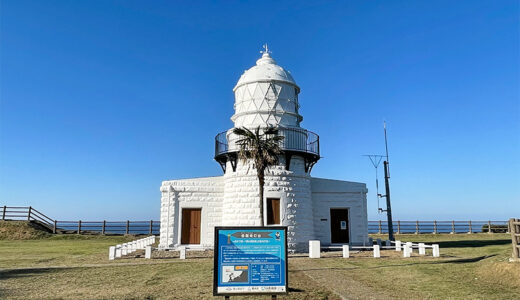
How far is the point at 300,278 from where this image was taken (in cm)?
1063

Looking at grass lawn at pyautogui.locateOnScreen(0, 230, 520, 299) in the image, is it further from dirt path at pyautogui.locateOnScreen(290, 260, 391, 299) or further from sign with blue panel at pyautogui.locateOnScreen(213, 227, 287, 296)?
sign with blue panel at pyautogui.locateOnScreen(213, 227, 287, 296)

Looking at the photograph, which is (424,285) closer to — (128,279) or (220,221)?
(128,279)

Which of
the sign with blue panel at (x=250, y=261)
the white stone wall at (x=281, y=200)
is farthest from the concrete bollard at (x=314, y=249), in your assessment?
the sign with blue panel at (x=250, y=261)

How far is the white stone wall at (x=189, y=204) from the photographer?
19344mm

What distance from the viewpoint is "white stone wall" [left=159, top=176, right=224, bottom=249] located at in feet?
63.5

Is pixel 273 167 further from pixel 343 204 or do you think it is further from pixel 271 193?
A: pixel 343 204

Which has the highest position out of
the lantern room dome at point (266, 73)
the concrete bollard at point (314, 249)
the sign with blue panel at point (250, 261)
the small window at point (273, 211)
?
the lantern room dome at point (266, 73)

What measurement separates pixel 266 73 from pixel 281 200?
7384mm

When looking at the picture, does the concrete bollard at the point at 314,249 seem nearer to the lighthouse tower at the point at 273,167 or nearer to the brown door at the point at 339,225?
the lighthouse tower at the point at 273,167

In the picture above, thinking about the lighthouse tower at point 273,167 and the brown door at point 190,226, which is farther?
the brown door at point 190,226

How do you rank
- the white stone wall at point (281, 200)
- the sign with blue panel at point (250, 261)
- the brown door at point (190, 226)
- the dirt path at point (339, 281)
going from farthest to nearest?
the brown door at point (190, 226), the white stone wall at point (281, 200), the dirt path at point (339, 281), the sign with blue panel at point (250, 261)

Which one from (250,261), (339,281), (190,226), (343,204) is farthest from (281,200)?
(250,261)

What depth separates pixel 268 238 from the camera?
736cm

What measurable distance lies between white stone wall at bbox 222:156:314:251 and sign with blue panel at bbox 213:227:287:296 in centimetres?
1055
